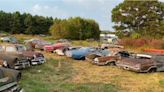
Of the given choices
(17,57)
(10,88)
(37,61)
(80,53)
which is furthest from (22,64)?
(10,88)

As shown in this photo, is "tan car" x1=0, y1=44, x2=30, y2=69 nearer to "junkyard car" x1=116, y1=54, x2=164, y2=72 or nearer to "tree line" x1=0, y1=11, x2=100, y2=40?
"junkyard car" x1=116, y1=54, x2=164, y2=72

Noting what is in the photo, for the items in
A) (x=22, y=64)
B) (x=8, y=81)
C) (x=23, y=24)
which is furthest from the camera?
(x=23, y=24)

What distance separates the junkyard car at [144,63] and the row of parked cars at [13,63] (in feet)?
20.4

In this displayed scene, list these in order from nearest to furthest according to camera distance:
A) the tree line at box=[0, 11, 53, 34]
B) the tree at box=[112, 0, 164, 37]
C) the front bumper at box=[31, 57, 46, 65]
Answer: the front bumper at box=[31, 57, 46, 65], the tree at box=[112, 0, 164, 37], the tree line at box=[0, 11, 53, 34]

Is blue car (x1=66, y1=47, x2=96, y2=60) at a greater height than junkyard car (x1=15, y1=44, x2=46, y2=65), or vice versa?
junkyard car (x1=15, y1=44, x2=46, y2=65)

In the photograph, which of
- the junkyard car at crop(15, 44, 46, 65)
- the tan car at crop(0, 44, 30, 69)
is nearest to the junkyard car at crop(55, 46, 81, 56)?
the junkyard car at crop(15, 44, 46, 65)

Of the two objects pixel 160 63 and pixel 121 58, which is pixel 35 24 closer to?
pixel 121 58

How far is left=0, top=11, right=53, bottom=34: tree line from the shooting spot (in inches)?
4119

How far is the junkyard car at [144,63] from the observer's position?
24.2m

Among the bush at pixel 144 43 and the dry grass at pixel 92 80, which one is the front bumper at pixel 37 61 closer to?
the dry grass at pixel 92 80

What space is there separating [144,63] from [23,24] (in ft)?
282

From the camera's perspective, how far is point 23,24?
108 m

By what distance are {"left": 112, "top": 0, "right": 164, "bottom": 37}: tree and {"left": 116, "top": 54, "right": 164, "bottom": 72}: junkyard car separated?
5087cm

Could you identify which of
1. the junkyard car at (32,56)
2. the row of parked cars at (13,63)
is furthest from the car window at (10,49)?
the junkyard car at (32,56)
